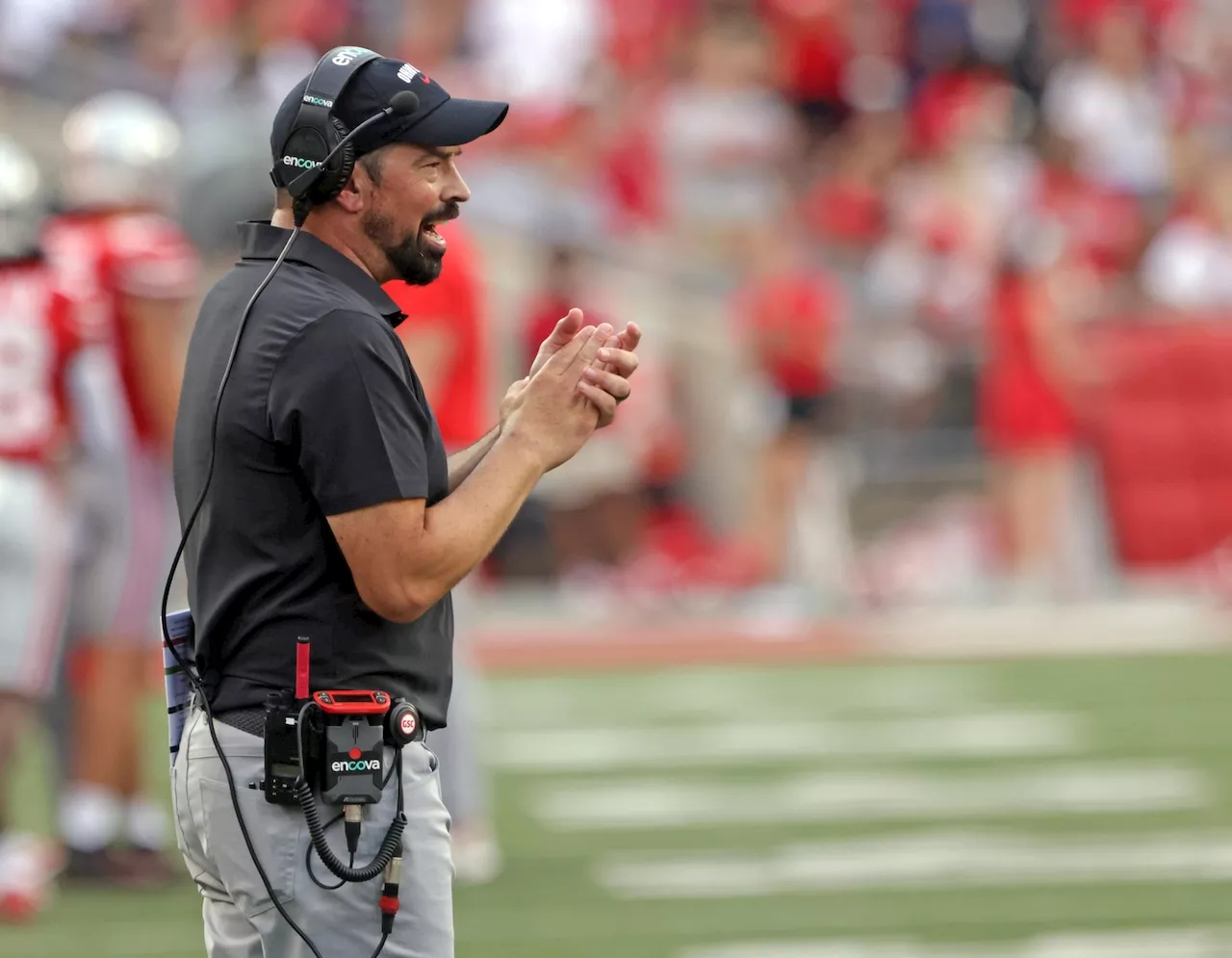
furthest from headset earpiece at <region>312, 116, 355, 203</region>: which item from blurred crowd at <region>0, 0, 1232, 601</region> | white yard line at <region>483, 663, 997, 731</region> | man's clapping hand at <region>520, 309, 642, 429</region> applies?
blurred crowd at <region>0, 0, 1232, 601</region>

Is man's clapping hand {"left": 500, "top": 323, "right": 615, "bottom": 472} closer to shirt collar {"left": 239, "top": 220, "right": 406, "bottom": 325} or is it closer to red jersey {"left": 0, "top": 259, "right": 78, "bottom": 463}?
shirt collar {"left": 239, "top": 220, "right": 406, "bottom": 325}

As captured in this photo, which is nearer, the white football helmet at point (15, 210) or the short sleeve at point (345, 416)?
the short sleeve at point (345, 416)

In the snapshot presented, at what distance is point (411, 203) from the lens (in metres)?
3.10

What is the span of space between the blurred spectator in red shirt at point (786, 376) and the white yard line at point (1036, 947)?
23.3ft

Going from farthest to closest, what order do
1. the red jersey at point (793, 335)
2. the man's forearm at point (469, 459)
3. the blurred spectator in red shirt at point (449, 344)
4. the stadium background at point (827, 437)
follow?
the red jersey at point (793, 335)
the stadium background at point (827, 437)
the blurred spectator in red shirt at point (449, 344)
the man's forearm at point (469, 459)

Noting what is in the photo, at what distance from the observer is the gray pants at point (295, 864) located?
3012 mm

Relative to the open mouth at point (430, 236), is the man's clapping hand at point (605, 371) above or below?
below

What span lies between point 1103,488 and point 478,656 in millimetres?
4155

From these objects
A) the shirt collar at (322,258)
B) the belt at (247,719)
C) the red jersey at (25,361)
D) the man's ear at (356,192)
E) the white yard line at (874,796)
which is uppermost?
the red jersey at (25,361)

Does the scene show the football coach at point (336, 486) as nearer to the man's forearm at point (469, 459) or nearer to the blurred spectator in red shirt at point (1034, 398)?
the man's forearm at point (469, 459)

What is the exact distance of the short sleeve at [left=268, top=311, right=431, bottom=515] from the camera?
291cm

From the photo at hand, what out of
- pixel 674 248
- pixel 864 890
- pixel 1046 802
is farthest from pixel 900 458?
pixel 864 890

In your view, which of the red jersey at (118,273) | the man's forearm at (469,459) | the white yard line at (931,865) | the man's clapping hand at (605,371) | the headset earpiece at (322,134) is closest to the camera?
the headset earpiece at (322,134)

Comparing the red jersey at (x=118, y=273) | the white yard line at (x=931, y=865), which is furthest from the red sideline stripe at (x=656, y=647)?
the red jersey at (x=118, y=273)
